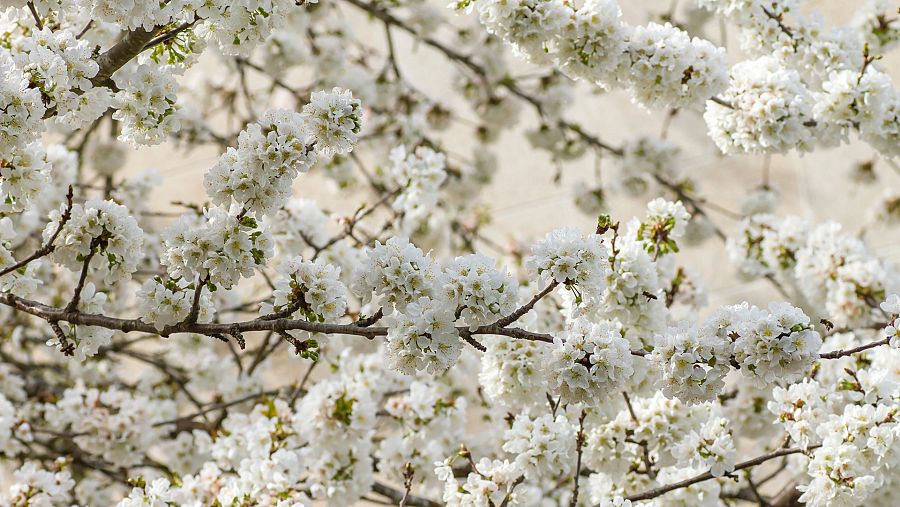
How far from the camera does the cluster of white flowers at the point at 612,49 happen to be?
181cm

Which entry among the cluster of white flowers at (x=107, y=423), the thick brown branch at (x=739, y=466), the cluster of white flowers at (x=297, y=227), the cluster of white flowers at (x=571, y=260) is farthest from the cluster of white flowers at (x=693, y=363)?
the cluster of white flowers at (x=107, y=423)

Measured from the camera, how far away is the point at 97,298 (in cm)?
167

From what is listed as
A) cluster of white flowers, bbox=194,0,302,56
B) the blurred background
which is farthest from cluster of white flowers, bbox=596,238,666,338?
the blurred background

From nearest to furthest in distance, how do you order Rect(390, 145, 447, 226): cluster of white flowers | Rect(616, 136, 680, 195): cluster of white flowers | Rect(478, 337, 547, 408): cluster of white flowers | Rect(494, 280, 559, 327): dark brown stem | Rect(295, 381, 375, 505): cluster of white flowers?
Rect(494, 280, 559, 327): dark brown stem < Rect(478, 337, 547, 408): cluster of white flowers < Rect(295, 381, 375, 505): cluster of white flowers < Rect(390, 145, 447, 226): cluster of white flowers < Rect(616, 136, 680, 195): cluster of white flowers

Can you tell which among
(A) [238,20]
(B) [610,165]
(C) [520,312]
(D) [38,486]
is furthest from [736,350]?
(B) [610,165]

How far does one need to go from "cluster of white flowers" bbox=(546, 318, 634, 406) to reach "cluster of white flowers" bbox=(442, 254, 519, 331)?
0.31 feet

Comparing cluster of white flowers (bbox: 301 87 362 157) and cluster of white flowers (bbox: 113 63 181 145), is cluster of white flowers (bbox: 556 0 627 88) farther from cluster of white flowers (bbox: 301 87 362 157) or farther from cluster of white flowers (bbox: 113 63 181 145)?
cluster of white flowers (bbox: 113 63 181 145)

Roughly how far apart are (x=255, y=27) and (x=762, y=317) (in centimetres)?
88

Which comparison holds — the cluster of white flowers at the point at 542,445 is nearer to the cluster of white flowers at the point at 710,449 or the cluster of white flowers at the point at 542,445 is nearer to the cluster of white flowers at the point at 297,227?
the cluster of white flowers at the point at 710,449

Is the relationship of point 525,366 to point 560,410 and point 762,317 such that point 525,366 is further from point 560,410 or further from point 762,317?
point 762,317

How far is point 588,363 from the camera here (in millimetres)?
1387

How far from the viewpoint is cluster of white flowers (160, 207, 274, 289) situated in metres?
1.40

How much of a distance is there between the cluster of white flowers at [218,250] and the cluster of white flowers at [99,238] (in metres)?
0.11

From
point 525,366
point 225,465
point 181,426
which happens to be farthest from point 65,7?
point 181,426
